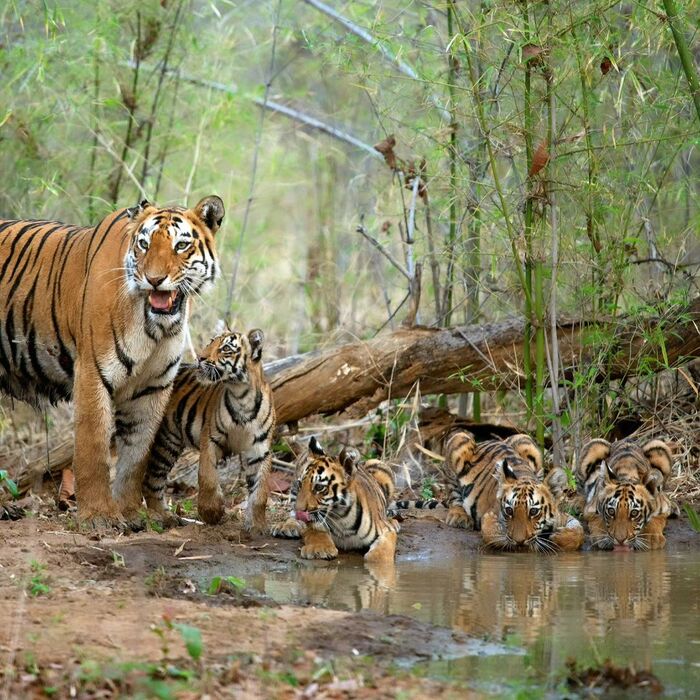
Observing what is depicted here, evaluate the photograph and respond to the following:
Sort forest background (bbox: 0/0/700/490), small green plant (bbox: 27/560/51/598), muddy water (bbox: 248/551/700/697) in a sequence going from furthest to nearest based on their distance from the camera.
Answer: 1. forest background (bbox: 0/0/700/490)
2. small green plant (bbox: 27/560/51/598)
3. muddy water (bbox: 248/551/700/697)

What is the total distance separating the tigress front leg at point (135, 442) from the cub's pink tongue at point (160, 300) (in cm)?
67

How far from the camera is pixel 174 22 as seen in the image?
909cm

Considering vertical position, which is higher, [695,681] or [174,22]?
[174,22]

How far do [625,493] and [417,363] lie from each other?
1.76m

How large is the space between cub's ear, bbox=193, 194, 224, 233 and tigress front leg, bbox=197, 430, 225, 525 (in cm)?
119

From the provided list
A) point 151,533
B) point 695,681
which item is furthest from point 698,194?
point 695,681

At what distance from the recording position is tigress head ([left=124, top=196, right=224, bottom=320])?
20.3 feet

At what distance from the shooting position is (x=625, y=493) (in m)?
6.83

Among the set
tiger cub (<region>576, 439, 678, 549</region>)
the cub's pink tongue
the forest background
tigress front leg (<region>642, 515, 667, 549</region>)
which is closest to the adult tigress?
the cub's pink tongue

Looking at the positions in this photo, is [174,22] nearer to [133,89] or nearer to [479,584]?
[133,89]

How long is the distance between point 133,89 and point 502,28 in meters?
3.36

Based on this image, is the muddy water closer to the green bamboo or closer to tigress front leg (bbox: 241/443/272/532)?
tigress front leg (bbox: 241/443/272/532)

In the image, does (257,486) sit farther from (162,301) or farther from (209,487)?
(162,301)

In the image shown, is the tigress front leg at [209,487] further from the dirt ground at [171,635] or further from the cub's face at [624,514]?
the cub's face at [624,514]
